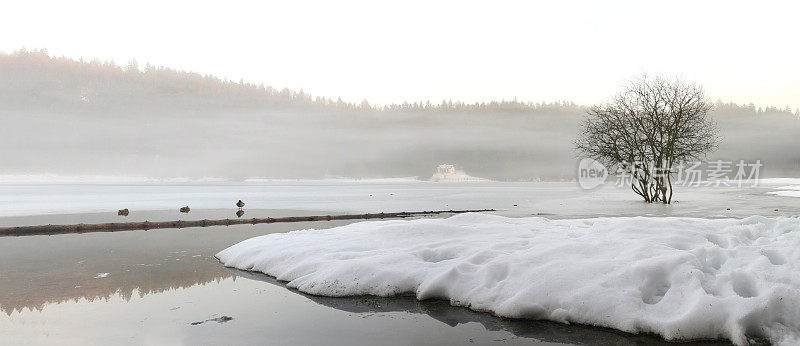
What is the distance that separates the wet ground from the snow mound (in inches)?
15.6

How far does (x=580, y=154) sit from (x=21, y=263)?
37267mm

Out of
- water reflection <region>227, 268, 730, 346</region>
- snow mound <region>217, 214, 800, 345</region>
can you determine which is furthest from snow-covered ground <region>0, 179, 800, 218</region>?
water reflection <region>227, 268, 730, 346</region>

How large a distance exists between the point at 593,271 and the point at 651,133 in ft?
106

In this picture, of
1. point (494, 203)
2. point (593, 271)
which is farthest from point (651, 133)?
point (593, 271)

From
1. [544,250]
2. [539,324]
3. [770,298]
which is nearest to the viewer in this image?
[770,298]

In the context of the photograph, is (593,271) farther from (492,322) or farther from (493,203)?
(493,203)

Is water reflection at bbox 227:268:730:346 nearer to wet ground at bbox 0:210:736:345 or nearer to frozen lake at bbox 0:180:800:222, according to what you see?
wet ground at bbox 0:210:736:345

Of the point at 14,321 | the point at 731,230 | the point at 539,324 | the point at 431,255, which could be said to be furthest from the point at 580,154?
the point at 14,321

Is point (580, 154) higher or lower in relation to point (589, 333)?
higher

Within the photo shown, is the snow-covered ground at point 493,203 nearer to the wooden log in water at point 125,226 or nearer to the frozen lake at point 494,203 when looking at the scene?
the frozen lake at point 494,203

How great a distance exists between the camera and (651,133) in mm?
35750

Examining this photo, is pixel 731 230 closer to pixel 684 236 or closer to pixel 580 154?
pixel 684 236

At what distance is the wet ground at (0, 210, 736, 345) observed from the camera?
641 centimetres

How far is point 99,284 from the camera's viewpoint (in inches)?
A: 388
